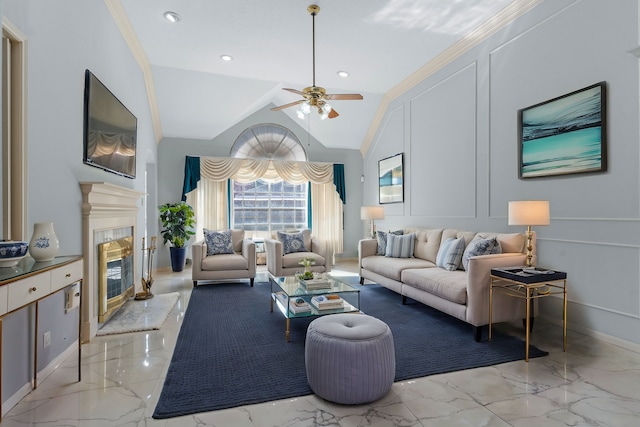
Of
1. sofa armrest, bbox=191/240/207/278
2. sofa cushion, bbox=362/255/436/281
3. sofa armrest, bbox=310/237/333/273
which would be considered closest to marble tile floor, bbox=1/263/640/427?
sofa cushion, bbox=362/255/436/281

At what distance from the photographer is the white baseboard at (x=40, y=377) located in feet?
6.34

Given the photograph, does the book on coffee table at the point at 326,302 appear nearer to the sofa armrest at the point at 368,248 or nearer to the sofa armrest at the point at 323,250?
the sofa armrest at the point at 368,248

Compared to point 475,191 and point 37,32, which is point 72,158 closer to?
point 37,32

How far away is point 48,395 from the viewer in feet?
6.91

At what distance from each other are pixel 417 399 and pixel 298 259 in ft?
11.0

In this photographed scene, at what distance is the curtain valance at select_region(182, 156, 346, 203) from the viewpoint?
6637 mm

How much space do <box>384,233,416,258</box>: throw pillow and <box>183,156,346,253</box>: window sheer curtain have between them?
1.78 m

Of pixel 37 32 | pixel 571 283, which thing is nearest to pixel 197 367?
pixel 37 32

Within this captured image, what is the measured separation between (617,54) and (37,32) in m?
4.30

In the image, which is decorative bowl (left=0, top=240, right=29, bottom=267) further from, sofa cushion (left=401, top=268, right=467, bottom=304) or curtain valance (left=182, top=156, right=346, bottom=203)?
curtain valance (left=182, top=156, right=346, bottom=203)

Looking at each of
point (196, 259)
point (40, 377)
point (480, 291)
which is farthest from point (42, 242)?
point (480, 291)

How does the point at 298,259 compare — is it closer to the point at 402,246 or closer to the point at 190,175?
the point at 402,246

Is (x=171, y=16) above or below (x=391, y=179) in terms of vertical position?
above

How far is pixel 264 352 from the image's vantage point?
273 centimetres
